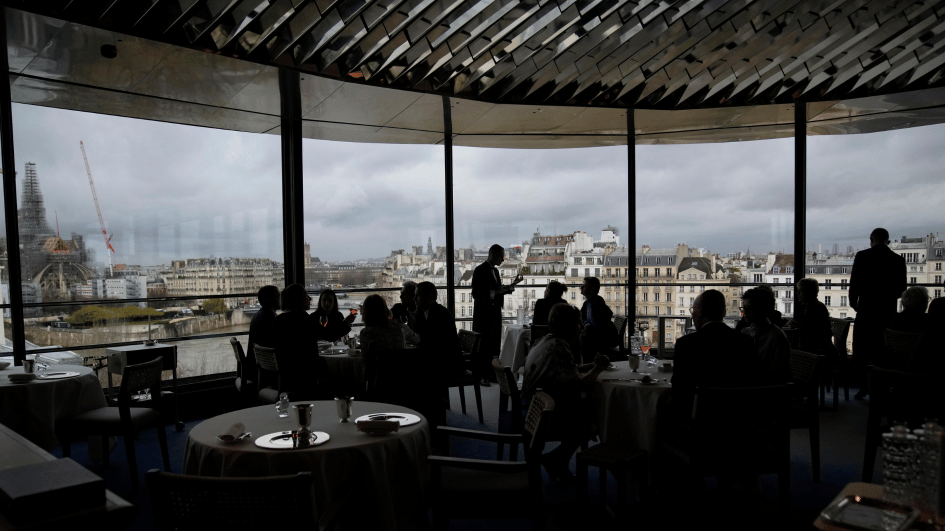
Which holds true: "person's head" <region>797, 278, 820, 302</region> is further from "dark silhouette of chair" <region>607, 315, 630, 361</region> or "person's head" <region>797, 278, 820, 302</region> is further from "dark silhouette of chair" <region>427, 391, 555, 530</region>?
"dark silhouette of chair" <region>427, 391, 555, 530</region>

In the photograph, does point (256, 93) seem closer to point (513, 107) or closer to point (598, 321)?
point (513, 107)

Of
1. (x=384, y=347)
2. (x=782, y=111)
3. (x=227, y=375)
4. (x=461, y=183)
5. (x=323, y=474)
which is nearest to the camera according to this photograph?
(x=323, y=474)

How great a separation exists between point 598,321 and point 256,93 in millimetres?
4046

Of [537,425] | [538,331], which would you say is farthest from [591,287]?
[537,425]

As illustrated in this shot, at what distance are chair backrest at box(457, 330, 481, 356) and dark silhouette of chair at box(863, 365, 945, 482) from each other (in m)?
3.39

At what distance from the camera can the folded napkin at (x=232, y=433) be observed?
9.29ft

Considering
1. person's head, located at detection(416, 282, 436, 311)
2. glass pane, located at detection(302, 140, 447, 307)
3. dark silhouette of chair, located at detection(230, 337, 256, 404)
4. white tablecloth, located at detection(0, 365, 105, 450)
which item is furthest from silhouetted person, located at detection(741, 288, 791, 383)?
white tablecloth, located at detection(0, 365, 105, 450)

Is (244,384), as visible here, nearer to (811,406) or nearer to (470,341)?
(470,341)

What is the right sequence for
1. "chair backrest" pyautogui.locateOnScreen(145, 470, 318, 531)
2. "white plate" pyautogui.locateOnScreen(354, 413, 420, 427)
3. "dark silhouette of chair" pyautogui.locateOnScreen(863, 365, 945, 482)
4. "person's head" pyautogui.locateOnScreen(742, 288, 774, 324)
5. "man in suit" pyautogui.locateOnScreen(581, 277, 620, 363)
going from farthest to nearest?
"man in suit" pyautogui.locateOnScreen(581, 277, 620, 363), "person's head" pyautogui.locateOnScreen(742, 288, 774, 324), "dark silhouette of chair" pyautogui.locateOnScreen(863, 365, 945, 482), "white plate" pyautogui.locateOnScreen(354, 413, 420, 427), "chair backrest" pyautogui.locateOnScreen(145, 470, 318, 531)

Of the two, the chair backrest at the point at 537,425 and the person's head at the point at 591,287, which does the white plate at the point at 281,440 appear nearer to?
the chair backrest at the point at 537,425

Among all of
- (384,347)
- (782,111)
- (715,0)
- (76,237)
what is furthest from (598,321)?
(76,237)

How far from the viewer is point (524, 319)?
25.7 feet

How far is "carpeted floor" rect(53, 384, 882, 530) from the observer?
11.8 ft

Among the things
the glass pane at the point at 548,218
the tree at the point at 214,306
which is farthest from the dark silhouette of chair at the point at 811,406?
the tree at the point at 214,306
